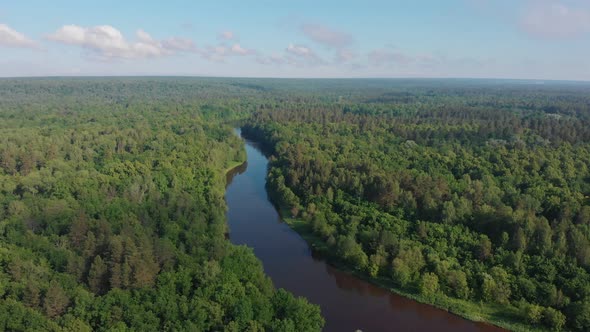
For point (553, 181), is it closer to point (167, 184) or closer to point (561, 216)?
point (561, 216)

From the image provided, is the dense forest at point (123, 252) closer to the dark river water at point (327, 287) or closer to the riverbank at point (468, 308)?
the dark river water at point (327, 287)

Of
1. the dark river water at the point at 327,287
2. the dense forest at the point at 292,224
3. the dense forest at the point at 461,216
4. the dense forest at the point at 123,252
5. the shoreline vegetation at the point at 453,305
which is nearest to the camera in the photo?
the dense forest at the point at 123,252

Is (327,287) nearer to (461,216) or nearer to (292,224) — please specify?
(292,224)

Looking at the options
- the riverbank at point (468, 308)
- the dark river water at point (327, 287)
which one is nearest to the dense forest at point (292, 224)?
the riverbank at point (468, 308)

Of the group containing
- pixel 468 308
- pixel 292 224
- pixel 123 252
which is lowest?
pixel 468 308

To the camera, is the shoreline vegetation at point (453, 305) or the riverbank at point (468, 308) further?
the shoreline vegetation at point (453, 305)

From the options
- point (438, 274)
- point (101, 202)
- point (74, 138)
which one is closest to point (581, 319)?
point (438, 274)

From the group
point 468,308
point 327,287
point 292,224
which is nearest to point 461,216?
point 468,308
